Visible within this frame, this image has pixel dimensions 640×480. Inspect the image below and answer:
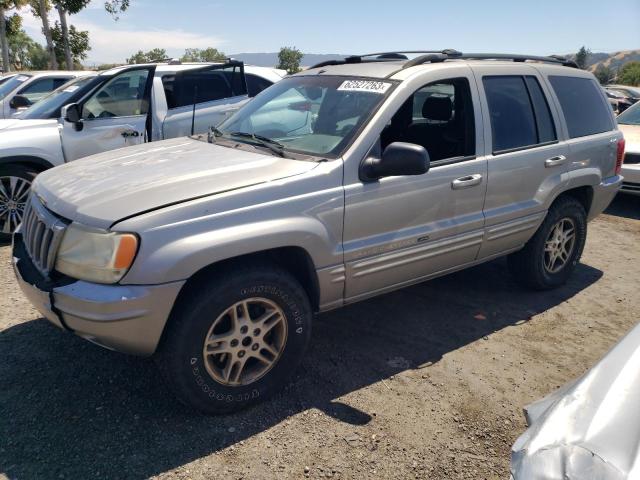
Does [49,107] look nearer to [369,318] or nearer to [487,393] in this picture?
[369,318]

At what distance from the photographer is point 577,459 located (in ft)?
5.04

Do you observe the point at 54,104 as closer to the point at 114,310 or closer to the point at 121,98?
the point at 121,98

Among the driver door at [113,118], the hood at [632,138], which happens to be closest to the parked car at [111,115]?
the driver door at [113,118]

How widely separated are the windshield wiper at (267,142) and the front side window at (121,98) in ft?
9.78

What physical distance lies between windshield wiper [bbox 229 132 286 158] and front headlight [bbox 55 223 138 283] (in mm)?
1159

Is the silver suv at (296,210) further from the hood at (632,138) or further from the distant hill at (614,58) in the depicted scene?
the distant hill at (614,58)

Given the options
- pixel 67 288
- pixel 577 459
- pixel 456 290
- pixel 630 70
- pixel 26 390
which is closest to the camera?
pixel 577 459

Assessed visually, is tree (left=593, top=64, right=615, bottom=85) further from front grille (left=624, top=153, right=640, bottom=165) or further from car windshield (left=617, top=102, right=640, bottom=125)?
front grille (left=624, top=153, right=640, bottom=165)

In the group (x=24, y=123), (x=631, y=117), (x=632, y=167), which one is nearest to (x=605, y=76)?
(x=631, y=117)

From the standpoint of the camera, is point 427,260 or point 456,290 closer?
point 427,260

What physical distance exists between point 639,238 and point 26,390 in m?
6.64

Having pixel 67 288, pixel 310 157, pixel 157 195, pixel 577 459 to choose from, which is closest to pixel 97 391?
pixel 67 288

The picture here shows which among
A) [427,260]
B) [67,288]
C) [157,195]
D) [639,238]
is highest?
[157,195]

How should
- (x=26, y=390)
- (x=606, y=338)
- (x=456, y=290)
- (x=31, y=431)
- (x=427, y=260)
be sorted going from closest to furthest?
(x=31, y=431)
(x=26, y=390)
(x=427, y=260)
(x=606, y=338)
(x=456, y=290)
